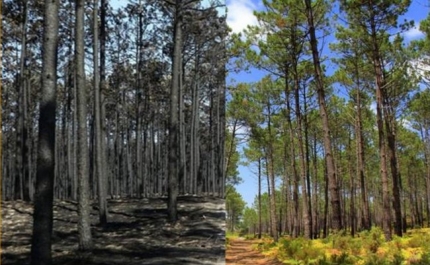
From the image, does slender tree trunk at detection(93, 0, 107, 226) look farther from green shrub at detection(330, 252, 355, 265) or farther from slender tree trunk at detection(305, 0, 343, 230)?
slender tree trunk at detection(305, 0, 343, 230)

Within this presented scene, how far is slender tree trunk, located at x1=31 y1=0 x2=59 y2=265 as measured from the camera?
2438 millimetres

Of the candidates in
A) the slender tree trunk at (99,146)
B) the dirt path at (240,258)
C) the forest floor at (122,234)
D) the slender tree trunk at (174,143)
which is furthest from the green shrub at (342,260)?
the slender tree trunk at (99,146)

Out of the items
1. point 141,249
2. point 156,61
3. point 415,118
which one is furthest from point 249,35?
point 415,118

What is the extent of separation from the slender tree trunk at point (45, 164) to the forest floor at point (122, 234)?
5 cm

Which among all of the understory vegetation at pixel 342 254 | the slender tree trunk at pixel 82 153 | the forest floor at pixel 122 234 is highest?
the slender tree trunk at pixel 82 153

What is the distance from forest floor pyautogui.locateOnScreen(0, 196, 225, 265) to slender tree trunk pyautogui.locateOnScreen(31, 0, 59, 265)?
5 cm

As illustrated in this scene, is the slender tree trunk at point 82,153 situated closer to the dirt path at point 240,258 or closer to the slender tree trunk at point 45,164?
the slender tree trunk at point 45,164

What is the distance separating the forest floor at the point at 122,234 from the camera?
2.46 metres

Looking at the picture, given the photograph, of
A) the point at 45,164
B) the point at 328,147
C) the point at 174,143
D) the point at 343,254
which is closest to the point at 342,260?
the point at 343,254

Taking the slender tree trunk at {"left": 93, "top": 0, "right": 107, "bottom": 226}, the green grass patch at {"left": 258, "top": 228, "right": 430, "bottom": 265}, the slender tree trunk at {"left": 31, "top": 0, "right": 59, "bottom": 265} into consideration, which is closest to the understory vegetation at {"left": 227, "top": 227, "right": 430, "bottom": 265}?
the green grass patch at {"left": 258, "top": 228, "right": 430, "bottom": 265}

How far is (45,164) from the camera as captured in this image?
2.52 meters

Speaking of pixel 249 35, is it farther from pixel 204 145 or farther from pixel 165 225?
pixel 165 225

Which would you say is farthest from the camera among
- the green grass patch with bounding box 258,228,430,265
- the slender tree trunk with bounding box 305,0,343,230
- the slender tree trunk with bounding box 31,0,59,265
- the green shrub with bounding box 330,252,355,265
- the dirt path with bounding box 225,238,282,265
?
the slender tree trunk with bounding box 305,0,343,230

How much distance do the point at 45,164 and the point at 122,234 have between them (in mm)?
541
